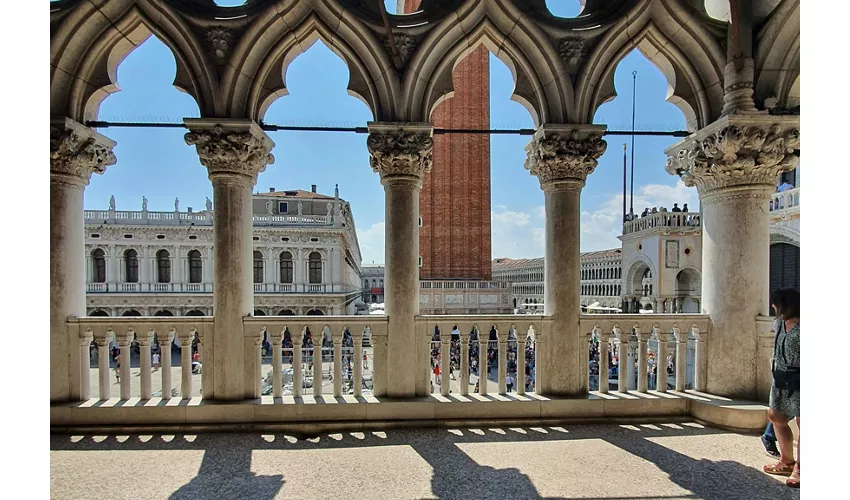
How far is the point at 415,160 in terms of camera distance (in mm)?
3689

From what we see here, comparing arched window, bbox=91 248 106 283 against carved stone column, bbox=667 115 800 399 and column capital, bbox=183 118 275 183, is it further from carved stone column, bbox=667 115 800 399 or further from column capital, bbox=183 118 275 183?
carved stone column, bbox=667 115 800 399

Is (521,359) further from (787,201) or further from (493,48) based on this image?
(787,201)

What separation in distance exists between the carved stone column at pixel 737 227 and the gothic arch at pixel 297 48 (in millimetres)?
3186

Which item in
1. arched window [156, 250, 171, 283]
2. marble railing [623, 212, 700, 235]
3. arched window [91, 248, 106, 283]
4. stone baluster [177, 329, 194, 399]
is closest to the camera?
stone baluster [177, 329, 194, 399]

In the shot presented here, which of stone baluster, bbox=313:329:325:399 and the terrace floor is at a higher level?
stone baluster, bbox=313:329:325:399

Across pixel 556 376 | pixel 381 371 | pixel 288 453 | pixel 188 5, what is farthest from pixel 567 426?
Result: pixel 188 5

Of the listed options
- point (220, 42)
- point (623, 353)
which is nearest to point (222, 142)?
point (220, 42)

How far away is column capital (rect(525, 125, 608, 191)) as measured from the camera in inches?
147

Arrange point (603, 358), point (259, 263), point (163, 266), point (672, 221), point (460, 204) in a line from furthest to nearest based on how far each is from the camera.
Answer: point (460, 204) → point (259, 263) → point (163, 266) → point (672, 221) → point (603, 358)

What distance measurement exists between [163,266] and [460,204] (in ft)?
75.4

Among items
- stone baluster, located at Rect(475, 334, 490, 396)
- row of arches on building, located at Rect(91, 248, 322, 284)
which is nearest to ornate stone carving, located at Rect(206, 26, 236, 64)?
stone baluster, located at Rect(475, 334, 490, 396)

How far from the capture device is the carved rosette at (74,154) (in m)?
3.54

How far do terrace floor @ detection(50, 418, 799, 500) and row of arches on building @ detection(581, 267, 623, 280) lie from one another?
15.0 metres

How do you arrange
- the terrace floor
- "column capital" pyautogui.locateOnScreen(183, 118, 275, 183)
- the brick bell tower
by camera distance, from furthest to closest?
1. the brick bell tower
2. "column capital" pyautogui.locateOnScreen(183, 118, 275, 183)
3. the terrace floor
